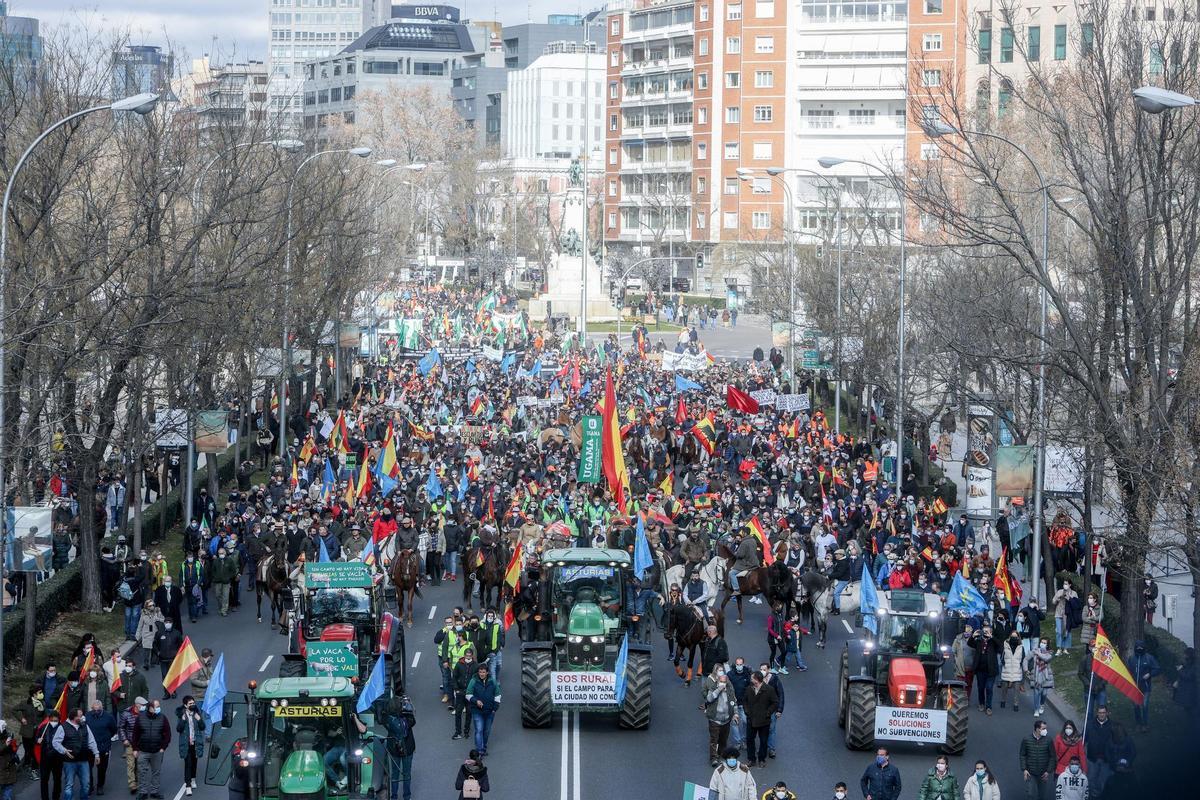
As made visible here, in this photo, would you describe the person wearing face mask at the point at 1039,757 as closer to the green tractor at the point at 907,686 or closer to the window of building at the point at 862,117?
the green tractor at the point at 907,686

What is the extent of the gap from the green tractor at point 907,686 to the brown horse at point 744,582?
20.9ft

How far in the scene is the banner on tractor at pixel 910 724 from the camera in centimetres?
2041

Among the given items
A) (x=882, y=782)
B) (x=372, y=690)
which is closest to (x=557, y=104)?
(x=372, y=690)

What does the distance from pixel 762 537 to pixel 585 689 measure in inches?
379

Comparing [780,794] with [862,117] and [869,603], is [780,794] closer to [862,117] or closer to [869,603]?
[869,603]

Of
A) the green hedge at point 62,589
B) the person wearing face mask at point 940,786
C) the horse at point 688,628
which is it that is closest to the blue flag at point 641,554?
the horse at point 688,628

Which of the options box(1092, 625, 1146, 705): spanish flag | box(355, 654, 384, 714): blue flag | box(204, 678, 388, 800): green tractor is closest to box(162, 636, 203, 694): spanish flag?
box(355, 654, 384, 714): blue flag

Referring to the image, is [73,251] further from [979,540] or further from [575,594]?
[979,540]

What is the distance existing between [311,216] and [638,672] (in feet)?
86.2

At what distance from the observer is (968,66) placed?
96.1m

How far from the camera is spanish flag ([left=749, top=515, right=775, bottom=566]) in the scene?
3028 centimetres

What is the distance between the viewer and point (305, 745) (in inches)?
660

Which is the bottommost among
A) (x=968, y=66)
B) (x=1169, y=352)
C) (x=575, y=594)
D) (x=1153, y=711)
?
(x=1153, y=711)

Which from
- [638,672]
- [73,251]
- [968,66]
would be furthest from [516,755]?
[968,66]
